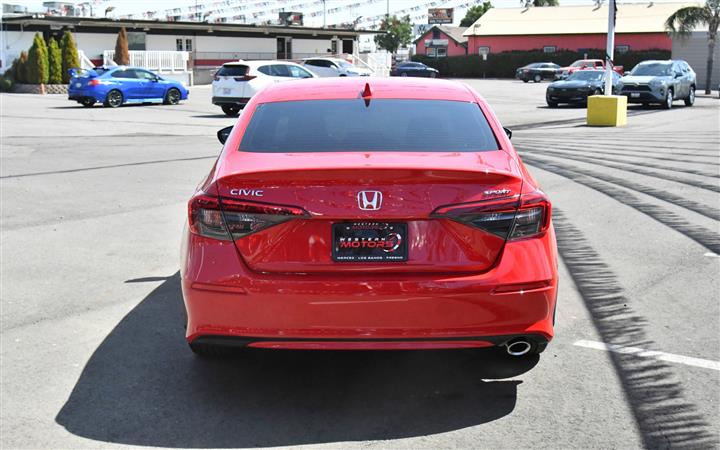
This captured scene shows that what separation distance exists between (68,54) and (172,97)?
37.1ft

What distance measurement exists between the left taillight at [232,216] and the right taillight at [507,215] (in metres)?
0.72

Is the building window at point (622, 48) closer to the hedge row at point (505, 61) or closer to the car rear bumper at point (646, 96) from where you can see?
the hedge row at point (505, 61)

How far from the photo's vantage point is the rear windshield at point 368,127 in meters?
4.66

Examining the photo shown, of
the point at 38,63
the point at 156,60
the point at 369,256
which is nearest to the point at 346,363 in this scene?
the point at 369,256

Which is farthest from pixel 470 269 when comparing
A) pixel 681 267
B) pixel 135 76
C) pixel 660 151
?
pixel 135 76

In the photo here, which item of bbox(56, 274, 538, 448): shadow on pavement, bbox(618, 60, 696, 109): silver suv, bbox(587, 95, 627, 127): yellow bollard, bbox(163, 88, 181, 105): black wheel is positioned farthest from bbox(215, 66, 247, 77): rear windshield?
bbox(56, 274, 538, 448): shadow on pavement

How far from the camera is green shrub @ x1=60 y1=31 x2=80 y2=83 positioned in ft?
134

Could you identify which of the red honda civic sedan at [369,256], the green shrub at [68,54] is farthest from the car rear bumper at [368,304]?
the green shrub at [68,54]

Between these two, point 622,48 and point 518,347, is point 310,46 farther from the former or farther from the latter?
point 518,347

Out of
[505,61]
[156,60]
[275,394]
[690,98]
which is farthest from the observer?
[505,61]

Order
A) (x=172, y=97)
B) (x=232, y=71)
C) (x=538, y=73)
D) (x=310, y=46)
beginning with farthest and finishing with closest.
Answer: (x=310, y=46) < (x=538, y=73) < (x=172, y=97) < (x=232, y=71)

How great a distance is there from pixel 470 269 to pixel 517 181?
19.2 inches

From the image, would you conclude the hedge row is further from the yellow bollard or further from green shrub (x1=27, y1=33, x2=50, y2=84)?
the yellow bollard

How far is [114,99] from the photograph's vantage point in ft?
101
